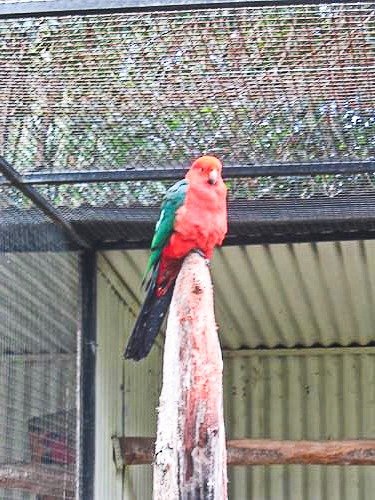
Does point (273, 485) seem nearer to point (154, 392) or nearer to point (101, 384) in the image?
point (154, 392)

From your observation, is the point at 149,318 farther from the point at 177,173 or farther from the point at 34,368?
the point at 34,368

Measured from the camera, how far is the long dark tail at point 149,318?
421 centimetres

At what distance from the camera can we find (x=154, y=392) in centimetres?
719

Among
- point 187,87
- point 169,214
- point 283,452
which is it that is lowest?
point 283,452

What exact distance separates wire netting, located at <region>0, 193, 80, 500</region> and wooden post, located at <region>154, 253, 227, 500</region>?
168cm

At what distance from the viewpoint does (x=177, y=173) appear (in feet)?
15.0

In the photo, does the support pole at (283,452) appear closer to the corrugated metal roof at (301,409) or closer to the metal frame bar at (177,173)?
the corrugated metal roof at (301,409)

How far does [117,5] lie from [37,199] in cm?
124

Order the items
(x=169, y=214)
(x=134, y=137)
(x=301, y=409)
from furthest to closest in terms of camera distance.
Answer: (x=301, y=409), (x=134, y=137), (x=169, y=214)

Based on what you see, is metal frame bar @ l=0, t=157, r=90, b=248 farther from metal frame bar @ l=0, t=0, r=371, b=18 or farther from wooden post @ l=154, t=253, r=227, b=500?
wooden post @ l=154, t=253, r=227, b=500

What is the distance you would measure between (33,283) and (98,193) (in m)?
0.50

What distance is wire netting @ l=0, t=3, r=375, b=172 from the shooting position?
3.78m

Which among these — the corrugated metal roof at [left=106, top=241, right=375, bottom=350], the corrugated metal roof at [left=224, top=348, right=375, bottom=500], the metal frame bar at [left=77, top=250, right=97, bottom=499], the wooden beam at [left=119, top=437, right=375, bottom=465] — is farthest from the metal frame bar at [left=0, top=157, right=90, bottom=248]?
the corrugated metal roof at [left=224, top=348, right=375, bottom=500]

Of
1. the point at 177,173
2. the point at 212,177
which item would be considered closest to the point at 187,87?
the point at 212,177
